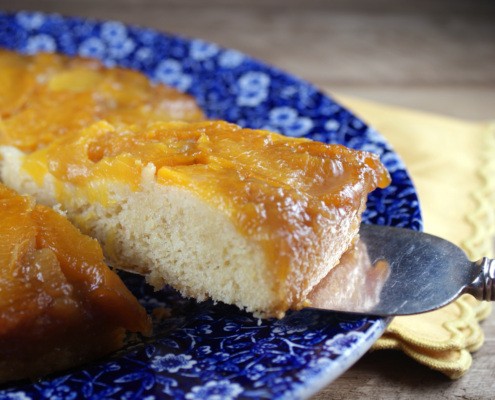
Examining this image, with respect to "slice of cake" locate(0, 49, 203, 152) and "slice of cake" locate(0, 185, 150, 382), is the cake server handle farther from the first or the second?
"slice of cake" locate(0, 49, 203, 152)

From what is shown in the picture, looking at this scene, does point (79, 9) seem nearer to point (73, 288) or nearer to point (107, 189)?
point (107, 189)

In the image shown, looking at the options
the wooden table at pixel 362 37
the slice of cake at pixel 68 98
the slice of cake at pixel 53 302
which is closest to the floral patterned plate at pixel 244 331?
the slice of cake at pixel 53 302

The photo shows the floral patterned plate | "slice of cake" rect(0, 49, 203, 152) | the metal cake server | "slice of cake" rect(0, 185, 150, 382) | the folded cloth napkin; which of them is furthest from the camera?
"slice of cake" rect(0, 49, 203, 152)

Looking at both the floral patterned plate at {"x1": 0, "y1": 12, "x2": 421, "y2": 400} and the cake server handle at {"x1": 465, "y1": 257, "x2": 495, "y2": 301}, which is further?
the cake server handle at {"x1": 465, "y1": 257, "x2": 495, "y2": 301}

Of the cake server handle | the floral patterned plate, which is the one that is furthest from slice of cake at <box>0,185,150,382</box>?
the cake server handle

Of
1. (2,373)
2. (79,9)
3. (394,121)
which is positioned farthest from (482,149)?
(79,9)

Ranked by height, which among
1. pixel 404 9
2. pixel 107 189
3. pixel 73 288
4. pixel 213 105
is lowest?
pixel 73 288
